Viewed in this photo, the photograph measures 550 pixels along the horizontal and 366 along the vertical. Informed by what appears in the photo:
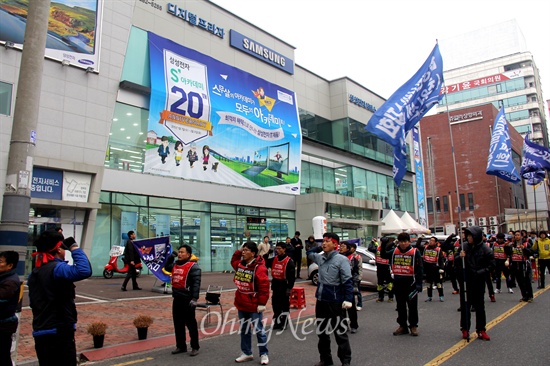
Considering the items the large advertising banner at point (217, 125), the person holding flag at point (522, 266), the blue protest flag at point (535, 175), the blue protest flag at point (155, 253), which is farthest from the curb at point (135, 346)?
the blue protest flag at point (535, 175)

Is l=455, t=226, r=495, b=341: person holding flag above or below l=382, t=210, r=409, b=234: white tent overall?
below

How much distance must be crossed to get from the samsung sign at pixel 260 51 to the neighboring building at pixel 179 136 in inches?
3.9

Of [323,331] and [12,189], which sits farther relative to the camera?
[323,331]

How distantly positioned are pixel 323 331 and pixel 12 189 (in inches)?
180

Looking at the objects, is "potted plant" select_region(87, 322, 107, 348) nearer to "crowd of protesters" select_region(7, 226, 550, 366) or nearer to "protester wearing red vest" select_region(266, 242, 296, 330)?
"crowd of protesters" select_region(7, 226, 550, 366)

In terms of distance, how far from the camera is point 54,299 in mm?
4336

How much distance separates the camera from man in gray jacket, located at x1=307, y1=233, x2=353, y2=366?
6141 mm

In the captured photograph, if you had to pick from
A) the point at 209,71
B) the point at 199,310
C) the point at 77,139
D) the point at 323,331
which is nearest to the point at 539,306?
the point at 323,331

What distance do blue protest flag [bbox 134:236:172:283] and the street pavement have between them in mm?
1569

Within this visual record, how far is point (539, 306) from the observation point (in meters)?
11.3

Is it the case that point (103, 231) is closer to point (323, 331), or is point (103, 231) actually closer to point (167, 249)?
point (167, 249)

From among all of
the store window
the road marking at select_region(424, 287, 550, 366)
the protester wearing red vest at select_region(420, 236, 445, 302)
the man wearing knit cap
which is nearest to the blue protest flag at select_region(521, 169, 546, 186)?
the protester wearing red vest at select_region(420, 236, 445, 302)

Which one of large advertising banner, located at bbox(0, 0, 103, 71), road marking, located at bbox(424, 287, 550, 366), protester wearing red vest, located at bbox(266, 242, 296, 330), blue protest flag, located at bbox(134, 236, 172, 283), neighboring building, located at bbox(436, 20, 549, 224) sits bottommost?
road marking, located at bbox(424, 287, 550, 366)

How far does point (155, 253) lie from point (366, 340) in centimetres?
786
